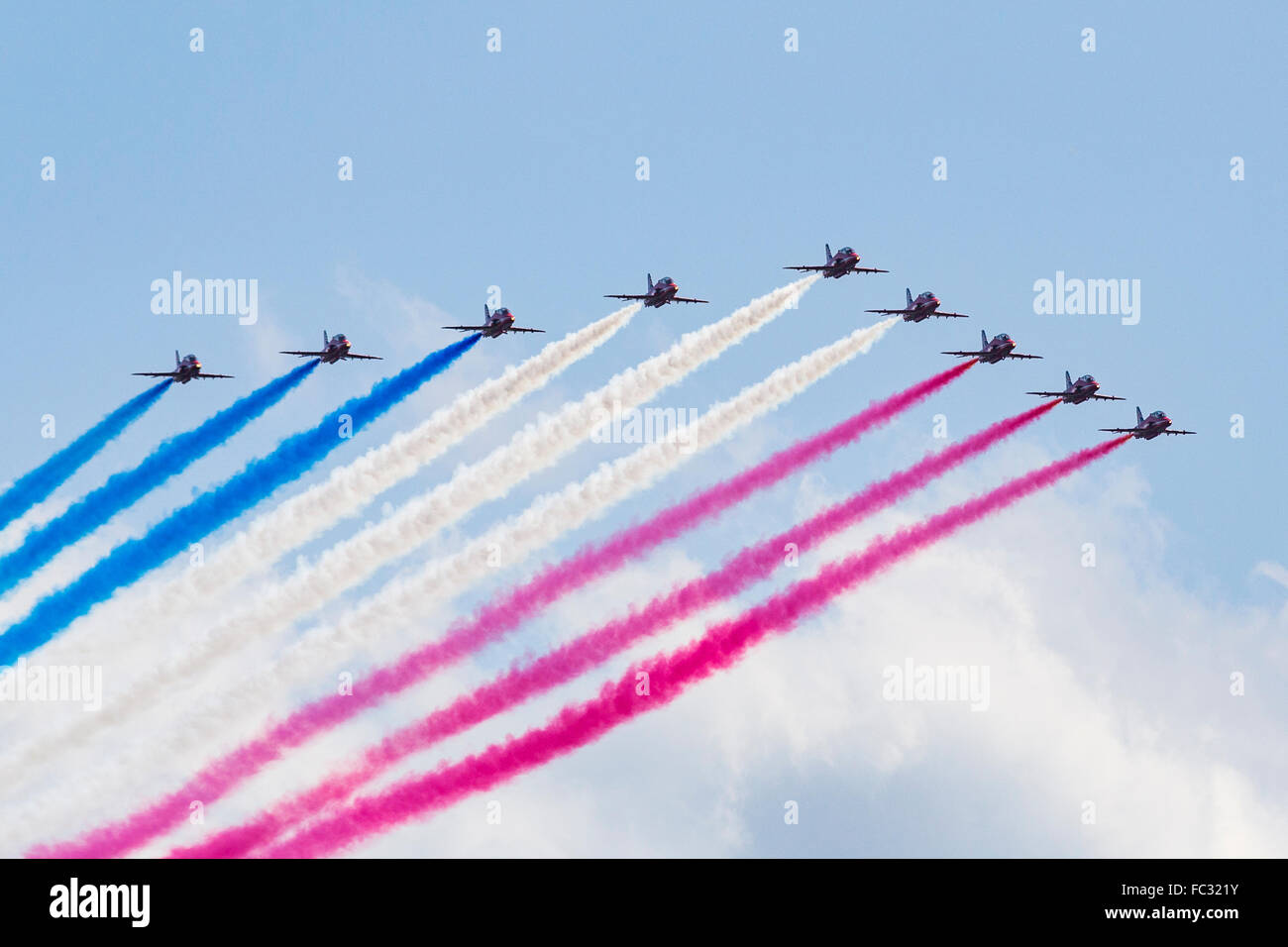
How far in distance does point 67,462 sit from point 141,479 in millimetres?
4500

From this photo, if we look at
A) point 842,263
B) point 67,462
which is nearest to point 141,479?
point 67,462

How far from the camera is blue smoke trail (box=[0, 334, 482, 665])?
136250 mm

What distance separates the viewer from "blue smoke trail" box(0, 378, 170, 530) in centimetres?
14188

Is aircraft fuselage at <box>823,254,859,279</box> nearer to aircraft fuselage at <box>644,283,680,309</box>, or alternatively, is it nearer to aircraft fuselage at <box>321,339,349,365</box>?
aircraft fuselage at <box>644,283,680,309</box>

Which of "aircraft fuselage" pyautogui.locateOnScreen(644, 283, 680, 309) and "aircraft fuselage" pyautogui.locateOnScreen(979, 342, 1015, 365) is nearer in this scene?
"aircraft fuselage" pyautogui.locateOnScreen(644, 283, 680, 309)

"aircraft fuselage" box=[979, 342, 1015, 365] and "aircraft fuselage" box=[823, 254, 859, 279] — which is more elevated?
"aircraft fuselage" box=[823, 254, 859, 279]

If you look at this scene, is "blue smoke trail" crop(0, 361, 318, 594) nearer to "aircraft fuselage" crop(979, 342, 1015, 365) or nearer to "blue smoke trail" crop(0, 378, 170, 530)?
"blue smoke trail" crop(0, 378, 170, 530)

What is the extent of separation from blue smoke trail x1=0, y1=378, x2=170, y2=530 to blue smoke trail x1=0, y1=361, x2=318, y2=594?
71.7 inches

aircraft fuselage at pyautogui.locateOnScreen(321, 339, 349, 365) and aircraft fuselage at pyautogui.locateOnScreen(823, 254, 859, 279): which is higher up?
aircraft fuselage at pyautogui.locateOnScreen(823, 254, 859, 279)

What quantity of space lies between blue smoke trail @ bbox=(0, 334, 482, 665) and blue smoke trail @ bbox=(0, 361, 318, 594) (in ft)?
9.32

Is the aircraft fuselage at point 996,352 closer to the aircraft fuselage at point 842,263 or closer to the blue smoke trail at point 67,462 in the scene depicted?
the aircraft fuselage at point 842,263

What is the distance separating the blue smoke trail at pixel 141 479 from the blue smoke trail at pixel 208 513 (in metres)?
2.84

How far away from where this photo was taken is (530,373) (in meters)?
143
